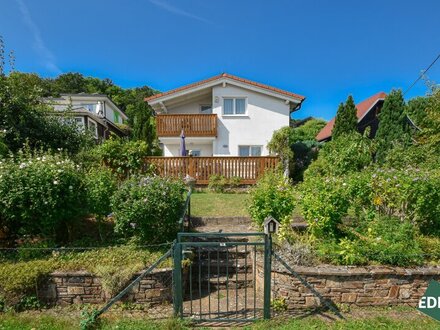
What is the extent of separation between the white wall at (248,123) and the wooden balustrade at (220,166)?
302cm

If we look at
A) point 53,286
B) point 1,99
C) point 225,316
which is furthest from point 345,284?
point 1,99

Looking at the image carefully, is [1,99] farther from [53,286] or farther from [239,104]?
[239,104]

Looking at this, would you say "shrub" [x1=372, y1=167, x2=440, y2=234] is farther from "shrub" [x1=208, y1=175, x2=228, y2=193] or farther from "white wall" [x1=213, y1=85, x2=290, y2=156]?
"white wall" [x1=213, y1=85, x2=290, y2=156]

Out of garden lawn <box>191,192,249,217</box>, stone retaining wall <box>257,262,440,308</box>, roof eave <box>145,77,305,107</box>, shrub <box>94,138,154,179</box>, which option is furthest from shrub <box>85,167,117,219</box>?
roof eave <box>145,77,305,107</box>

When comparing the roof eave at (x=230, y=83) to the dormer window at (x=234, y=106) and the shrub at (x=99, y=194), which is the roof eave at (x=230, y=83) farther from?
the shrub at (x=99, y=194)

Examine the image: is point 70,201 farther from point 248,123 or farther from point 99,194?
point 248,123

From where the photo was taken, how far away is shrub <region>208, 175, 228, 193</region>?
10859 millimetres

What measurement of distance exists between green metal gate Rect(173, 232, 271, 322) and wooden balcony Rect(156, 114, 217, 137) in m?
9.21

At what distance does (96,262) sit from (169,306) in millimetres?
1490

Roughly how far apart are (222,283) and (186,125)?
35.1ft

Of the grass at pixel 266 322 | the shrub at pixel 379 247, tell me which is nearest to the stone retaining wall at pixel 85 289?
the grass at pixel 266 322

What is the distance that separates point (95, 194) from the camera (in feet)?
15.6

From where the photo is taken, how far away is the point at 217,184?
10891 mm

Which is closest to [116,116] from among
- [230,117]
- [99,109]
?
[99,109]
